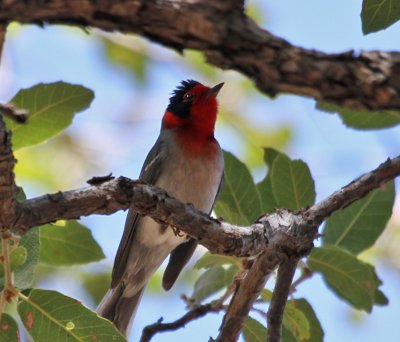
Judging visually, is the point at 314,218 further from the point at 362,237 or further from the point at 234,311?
the point at 362,237

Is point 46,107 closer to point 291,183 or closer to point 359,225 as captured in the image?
point 291,183

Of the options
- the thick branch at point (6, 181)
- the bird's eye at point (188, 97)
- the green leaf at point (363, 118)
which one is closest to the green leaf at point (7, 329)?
the thick branch at point (6, 181)

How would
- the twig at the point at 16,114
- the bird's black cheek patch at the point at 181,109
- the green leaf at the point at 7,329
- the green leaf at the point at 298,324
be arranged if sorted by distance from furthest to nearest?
the bird's black cheek patch at the point at 181,109 < the green leaf at the point at 298,324 < the green leaf at the point at 7,329 < the twig at the point at 16,114

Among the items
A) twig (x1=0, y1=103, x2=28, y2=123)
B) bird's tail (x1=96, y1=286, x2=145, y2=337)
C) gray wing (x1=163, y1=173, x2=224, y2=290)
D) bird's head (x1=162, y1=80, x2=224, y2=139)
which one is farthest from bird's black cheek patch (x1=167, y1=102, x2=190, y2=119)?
twig (x1=0, y1=103, x2=28, y2=123)

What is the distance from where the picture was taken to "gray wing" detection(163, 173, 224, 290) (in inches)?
221

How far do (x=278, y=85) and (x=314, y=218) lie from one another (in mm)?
1406

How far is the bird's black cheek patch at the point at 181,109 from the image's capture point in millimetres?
6750

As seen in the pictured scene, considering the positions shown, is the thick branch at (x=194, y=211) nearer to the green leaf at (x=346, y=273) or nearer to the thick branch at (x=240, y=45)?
the green leaf at (x=346, y=273)

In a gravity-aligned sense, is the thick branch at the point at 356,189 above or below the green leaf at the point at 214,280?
above

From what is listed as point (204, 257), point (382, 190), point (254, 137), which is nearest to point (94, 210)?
point (204, 257)

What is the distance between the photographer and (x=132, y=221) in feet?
18.6

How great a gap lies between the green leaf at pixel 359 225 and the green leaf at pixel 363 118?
0.55 metres

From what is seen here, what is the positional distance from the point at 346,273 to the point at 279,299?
3.01 ft

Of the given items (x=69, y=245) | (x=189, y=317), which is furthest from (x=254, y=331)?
(x=69, y=245)
